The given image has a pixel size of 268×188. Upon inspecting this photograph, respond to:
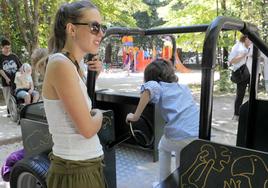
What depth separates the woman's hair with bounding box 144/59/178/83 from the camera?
284 centimetres

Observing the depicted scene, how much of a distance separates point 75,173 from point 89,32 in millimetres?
612

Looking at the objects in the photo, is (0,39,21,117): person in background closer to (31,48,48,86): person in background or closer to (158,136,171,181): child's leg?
(31,48,48,86): person in background

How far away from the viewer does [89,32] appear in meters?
1.54

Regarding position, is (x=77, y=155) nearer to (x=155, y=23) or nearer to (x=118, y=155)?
(x=118, y=155)

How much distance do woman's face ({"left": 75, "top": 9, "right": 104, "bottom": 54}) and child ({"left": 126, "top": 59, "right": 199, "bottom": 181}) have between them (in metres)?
1.19

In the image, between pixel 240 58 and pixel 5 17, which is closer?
pixel 240 58

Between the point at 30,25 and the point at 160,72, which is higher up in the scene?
the point at 30,25

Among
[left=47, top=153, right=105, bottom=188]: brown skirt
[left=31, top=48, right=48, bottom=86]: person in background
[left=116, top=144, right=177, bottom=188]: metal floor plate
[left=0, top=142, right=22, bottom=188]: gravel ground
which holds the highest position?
[left=31, top=48, right=48, bottom=86]: person in background

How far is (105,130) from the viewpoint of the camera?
2.45 m

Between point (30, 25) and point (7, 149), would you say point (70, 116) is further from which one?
point (30, 25)

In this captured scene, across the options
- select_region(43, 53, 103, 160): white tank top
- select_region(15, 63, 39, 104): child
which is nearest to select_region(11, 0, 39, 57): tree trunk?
select_region(15, 63, 39, 104): child

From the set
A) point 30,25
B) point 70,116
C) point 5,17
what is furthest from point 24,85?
point 70,116

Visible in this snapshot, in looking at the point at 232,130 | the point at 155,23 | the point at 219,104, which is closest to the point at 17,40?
the point at 219,104

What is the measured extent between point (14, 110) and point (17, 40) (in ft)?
16.6
